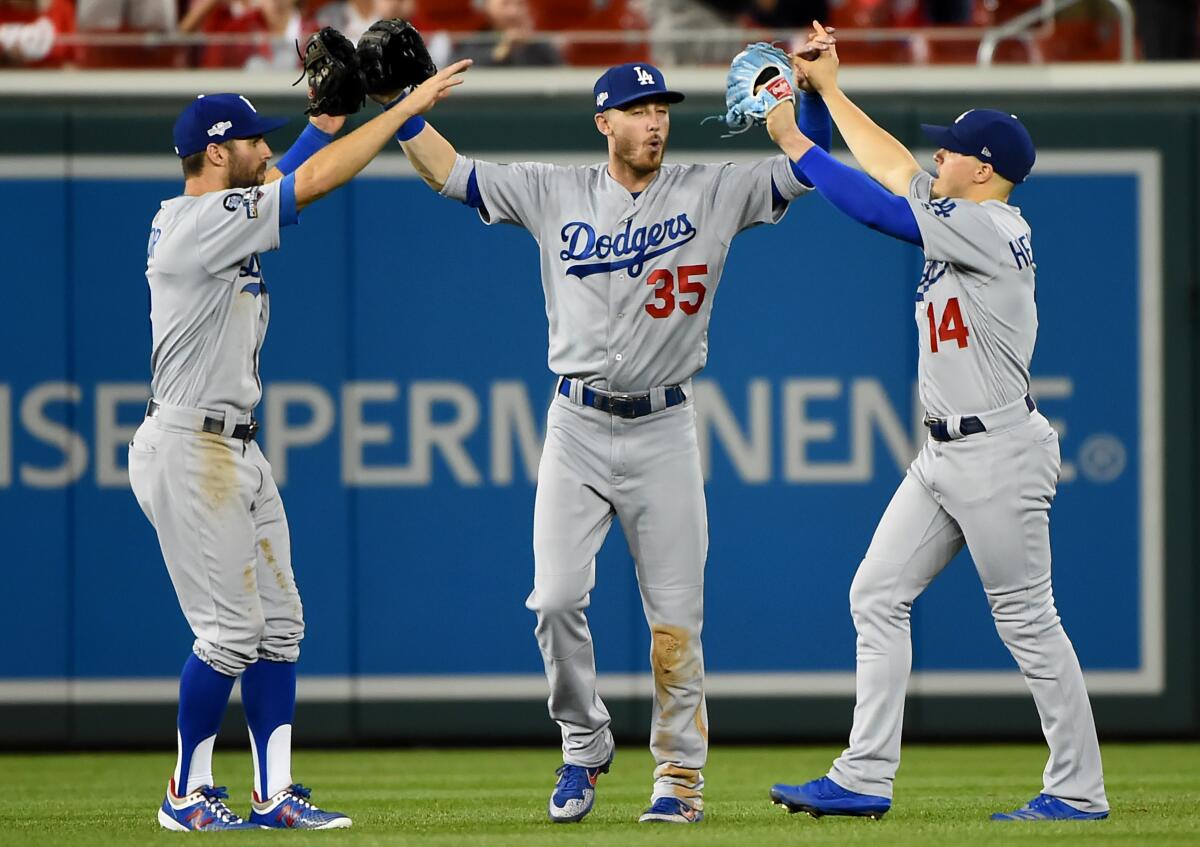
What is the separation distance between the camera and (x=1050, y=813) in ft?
16.6

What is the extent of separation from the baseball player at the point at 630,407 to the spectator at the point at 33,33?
369cm

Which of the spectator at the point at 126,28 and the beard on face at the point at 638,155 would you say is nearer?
the beard on face at the point at 638,155

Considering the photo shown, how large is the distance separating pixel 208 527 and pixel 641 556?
121cm

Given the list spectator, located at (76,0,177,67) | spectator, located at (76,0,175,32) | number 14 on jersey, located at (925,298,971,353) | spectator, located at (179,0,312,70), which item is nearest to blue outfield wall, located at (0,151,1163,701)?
spectator, located at (76,0,177,67)

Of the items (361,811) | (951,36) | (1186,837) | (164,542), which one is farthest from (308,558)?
(1186,837)

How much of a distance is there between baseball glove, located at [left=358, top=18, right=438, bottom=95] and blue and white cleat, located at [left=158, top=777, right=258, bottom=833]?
2.03 meters

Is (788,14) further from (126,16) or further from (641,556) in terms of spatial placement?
(641,556)

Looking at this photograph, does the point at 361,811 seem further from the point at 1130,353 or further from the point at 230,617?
the point at 1130,353

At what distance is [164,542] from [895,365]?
159 inches

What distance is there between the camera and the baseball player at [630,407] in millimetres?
5207

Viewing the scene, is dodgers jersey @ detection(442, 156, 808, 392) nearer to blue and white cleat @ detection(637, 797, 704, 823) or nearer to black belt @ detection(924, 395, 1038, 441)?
black belt @ detection(924, 395, 1038, 441)

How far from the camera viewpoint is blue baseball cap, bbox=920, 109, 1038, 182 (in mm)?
5105

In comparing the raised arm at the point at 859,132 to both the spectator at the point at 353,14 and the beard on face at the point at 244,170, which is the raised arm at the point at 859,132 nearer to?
the beard on face at the point at 244,170

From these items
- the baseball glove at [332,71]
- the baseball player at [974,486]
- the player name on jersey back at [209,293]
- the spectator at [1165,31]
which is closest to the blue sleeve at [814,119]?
the baseball player at [974,486]
